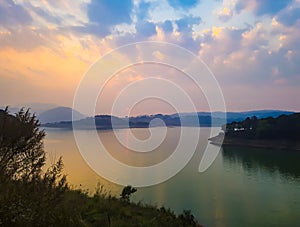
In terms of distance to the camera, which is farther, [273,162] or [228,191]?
[273,162]

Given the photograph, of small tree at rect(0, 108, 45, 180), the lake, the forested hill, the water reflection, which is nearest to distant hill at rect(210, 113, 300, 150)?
the forested hill

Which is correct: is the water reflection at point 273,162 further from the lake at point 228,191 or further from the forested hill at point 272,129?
the forested hill at point 272,129

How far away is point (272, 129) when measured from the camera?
40.7m

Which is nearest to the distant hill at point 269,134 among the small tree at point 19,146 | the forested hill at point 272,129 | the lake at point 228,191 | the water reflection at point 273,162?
the forested hill at point 272,129

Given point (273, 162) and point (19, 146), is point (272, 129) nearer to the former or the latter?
point (273, 162)

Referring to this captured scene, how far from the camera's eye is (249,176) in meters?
22.0

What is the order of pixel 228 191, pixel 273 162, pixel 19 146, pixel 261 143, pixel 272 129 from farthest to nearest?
pixel 272 129 → pixel 261 143 → pixel 273 162 → pixel 228 191 → pixel 19 146

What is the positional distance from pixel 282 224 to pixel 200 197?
4.61m

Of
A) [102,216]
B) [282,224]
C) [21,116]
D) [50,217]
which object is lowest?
[282,224]

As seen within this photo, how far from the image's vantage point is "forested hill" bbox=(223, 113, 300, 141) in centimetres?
3819

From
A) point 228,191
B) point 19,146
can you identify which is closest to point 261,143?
point 228,191

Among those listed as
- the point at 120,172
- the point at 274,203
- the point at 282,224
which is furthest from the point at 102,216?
the point at 120,172

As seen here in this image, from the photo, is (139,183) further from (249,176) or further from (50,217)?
(50,217)

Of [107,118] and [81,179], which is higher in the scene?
[107,118]
